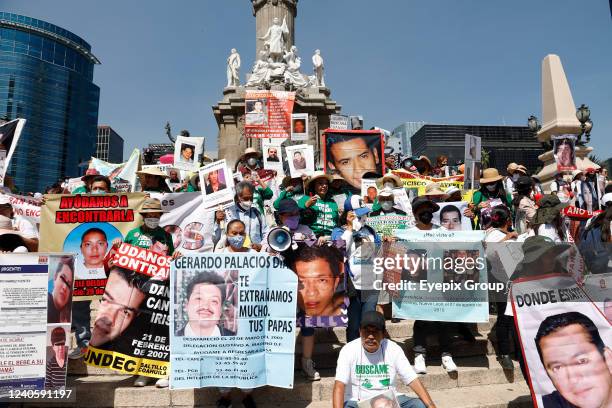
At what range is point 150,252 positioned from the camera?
4664mm

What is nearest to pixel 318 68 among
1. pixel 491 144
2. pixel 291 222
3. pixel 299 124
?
pixel 299 124

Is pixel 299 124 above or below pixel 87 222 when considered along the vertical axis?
above

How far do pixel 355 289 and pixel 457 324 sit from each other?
161cm

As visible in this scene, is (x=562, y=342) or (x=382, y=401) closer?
(x=382, y=401)

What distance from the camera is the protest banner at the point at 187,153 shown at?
10414 millimetres

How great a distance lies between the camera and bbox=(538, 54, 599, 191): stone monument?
540 inches

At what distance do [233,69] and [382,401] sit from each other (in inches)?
869

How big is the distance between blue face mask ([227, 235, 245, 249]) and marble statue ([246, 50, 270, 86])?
744 inches

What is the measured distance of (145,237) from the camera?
16.4 ft

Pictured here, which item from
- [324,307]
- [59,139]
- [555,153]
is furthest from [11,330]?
[59,139]

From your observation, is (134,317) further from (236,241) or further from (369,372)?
(369,372)

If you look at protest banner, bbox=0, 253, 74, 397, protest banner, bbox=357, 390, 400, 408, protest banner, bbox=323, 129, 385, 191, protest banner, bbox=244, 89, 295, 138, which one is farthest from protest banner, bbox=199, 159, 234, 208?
protest banner, bbox=244, 89, 295, 138

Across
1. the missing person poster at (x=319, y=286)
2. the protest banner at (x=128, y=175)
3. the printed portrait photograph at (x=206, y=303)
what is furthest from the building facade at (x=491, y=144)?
Result: the printed portrait photograph at (x=206, y=303)

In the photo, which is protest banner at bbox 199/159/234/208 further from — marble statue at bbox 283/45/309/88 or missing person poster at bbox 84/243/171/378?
marble statue at bbox 283/45/309/88
